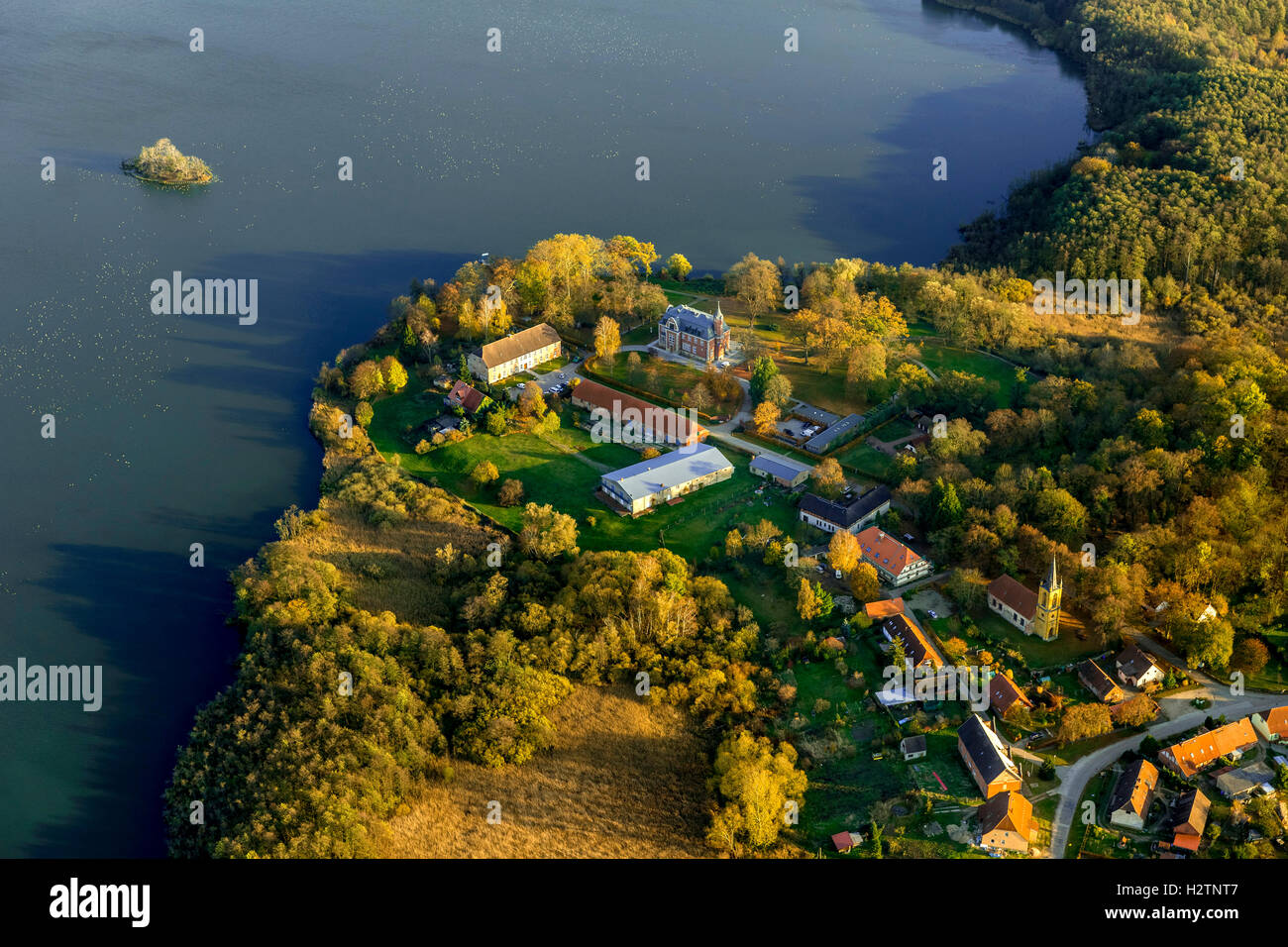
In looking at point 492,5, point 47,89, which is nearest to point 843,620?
point 47,89

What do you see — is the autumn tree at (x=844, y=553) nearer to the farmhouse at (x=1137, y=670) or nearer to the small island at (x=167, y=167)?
the farmhouse at (x=1137, y=670)

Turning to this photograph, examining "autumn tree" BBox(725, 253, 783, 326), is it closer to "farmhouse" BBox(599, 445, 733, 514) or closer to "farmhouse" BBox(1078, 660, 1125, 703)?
"farmhouse" BBox(599, 445, 733, 514)

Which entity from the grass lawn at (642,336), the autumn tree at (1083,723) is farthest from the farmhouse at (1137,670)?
the grass lawn at (642,336)

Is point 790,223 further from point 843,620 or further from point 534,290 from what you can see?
point 843,620

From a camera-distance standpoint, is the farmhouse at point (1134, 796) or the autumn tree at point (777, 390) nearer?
the farmhouse at point (1134, 796)

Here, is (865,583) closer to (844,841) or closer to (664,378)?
(844,841)
